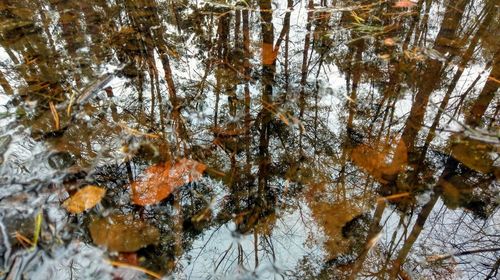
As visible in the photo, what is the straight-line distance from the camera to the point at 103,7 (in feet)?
10.3

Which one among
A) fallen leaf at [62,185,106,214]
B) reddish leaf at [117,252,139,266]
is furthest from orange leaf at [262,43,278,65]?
reddish leaf at [117,252,139,266]

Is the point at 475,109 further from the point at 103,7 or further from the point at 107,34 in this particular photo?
the point at 103,7

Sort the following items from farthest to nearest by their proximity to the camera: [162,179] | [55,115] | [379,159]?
[55,115] → [379,159] → [162,179]

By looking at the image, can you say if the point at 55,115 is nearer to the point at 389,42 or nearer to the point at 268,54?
the point at 268,54

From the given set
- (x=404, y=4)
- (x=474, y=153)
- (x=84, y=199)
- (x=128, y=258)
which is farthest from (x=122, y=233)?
(x=404, y=4)

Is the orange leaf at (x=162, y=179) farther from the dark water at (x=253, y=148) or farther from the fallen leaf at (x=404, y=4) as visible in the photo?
the fallen leaf at (x=404, y=4)

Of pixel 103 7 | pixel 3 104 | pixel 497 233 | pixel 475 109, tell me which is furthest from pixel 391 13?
pixel 3 104

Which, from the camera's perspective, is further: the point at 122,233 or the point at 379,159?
the point at 379,159

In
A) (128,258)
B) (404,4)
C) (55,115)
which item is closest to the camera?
(128,258)

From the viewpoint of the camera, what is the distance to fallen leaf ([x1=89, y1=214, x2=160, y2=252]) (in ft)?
4.24

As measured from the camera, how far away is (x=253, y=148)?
173 cm

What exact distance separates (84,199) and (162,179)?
32cm

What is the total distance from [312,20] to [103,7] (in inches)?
72.8

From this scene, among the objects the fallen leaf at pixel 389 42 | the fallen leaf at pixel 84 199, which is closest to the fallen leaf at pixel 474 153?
the fallen leaf at pixel 389 42
